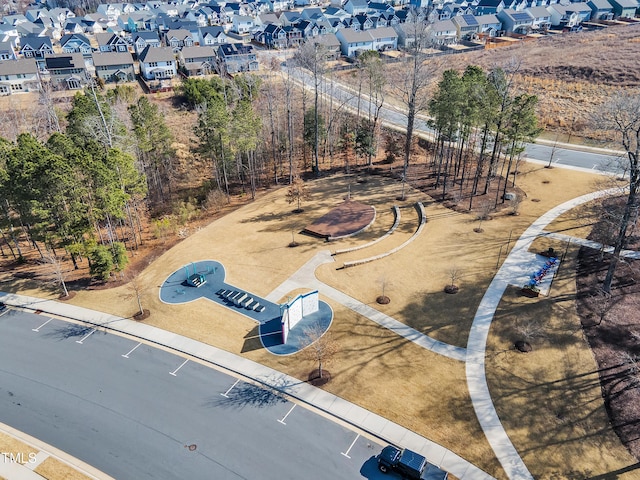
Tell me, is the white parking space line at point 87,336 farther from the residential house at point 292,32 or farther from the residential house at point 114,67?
the residential house at point 292,32

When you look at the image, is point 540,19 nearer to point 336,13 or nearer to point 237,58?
point 336,13

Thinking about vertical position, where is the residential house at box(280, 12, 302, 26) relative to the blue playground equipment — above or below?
above

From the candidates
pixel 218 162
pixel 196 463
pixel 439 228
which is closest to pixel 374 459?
pixel 196 463

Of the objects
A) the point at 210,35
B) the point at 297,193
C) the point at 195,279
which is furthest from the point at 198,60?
the point at 195,279

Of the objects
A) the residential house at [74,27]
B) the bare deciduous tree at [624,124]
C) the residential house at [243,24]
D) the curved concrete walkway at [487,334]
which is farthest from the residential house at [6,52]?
the bare deciduous tree at [624,124]

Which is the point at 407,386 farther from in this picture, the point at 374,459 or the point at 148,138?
the point at 148,138

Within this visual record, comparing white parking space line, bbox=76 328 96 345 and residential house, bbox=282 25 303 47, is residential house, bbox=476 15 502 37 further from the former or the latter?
white parking space line, bbox=76 328 96 345

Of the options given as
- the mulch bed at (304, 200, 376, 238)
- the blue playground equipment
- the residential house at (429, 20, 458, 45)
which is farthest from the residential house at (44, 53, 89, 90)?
the residential house at (429, 20, 458, 45)

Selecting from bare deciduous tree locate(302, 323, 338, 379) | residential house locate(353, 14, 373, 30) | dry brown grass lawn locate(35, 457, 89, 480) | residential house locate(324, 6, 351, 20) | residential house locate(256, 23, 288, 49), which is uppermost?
residential house locate(324, 6, 351, 20)
